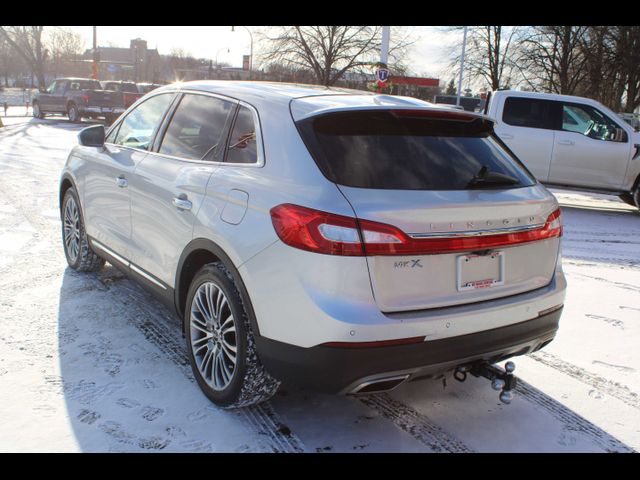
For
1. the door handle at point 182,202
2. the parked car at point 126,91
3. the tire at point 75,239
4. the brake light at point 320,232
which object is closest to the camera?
the brake light at point 320,232

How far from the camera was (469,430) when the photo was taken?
310 cm

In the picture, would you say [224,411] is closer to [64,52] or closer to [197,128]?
[197,128]

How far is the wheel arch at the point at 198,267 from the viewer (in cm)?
284

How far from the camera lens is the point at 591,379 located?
3.71 m

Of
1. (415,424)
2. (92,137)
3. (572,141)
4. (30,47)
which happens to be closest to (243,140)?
(415,424)

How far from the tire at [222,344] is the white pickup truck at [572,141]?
26.9ft

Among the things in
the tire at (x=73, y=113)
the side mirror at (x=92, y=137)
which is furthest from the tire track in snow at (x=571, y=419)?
the tire at (x=73, y=113)

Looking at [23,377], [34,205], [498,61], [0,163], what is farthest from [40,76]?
[23,377]

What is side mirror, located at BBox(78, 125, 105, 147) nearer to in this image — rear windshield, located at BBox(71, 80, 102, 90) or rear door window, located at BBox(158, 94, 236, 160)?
rear door window, located at BBox(158, 94, 236, 160)

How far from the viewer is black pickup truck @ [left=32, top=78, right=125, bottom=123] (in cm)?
2588

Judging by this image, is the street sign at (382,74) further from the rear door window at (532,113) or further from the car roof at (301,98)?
the car roof at (301,98)

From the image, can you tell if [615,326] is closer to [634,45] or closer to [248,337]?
[248,337]

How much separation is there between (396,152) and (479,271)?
0.69 metres

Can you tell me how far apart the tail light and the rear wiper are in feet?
1.22
